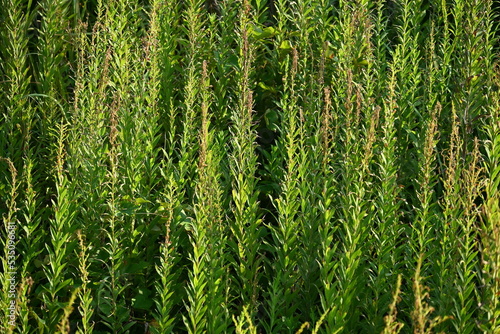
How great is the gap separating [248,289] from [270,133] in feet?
4.37

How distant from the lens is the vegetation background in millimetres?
3293

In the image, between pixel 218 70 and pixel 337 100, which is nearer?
pixel 337 100

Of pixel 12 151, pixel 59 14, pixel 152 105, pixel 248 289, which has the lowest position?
pixel 248 289

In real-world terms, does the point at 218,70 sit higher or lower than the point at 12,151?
higher

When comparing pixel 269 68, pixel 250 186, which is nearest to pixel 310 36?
pixel 269 68

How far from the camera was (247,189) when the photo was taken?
356cm

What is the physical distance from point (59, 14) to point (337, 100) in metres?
1.90

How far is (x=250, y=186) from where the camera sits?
361 cm

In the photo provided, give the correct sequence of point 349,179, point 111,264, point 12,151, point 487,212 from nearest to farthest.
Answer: point 487,212 < point 349,179 < point 111,264 < point 12,151

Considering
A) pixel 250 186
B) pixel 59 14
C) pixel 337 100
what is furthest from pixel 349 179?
pixel 59 14

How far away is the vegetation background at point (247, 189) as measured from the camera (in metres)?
3.29

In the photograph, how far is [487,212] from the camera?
121 inches

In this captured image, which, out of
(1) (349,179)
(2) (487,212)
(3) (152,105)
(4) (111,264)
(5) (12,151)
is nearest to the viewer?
(2) (487,212)

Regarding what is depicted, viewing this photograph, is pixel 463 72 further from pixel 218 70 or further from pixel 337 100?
pixel 218 70
